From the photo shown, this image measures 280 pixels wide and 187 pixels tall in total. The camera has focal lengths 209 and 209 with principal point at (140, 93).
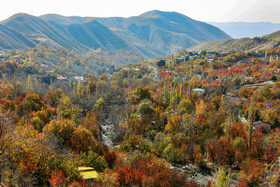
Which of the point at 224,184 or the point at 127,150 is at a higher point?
the point at 224,184

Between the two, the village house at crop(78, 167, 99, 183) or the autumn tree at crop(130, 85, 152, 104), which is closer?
the village house at crop(78, 167, 99, 183)

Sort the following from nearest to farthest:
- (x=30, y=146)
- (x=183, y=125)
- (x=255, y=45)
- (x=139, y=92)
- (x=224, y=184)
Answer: (x=224, y=184)
(x=30, y=146)
(x=183, y=125)
(x=139, y=92)
(x=255, y=45)

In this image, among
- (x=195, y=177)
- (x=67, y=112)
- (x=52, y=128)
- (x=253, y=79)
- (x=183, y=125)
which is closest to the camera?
(x=195, y=177)

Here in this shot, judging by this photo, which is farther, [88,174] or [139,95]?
[139,95]

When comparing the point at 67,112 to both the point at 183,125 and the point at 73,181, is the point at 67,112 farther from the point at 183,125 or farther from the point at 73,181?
the point at 73,181

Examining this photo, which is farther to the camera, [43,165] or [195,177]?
[195,177]

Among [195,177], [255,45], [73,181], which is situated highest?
[255,45]

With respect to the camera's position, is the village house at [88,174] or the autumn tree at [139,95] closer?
the village house at [88,174]

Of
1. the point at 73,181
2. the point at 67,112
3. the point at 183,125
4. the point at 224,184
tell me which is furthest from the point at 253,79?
the point at 73,181

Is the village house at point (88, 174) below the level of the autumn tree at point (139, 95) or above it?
above

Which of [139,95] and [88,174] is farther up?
[88,174]

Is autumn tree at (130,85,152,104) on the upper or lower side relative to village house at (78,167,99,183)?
lower
